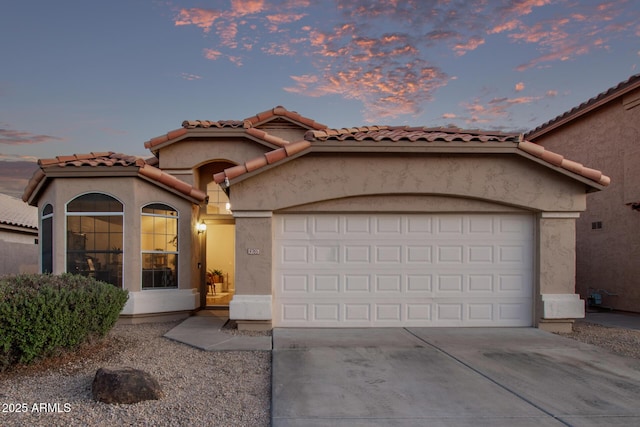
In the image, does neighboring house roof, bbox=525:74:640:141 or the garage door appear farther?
neighboring house roof, bbox=525:74:640:141

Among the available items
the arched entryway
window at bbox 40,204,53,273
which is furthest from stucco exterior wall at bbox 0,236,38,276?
window at bbox 40,204,53,273

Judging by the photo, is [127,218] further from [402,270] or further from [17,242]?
[17,242]

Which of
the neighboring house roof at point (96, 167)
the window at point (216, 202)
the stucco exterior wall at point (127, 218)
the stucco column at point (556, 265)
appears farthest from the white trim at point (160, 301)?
the stucco column at point (556, 265)

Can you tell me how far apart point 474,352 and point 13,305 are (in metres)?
6.81

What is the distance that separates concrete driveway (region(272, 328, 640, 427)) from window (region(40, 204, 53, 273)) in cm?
583

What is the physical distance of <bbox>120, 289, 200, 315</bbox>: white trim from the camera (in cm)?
959

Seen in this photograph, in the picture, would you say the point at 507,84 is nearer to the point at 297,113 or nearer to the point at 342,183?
the point at 297,113

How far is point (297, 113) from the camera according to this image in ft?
44.2

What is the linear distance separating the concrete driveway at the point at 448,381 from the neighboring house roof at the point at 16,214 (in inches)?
625

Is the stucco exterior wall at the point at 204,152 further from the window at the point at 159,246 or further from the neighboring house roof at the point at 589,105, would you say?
the neighboring house roof at the point at 589,105

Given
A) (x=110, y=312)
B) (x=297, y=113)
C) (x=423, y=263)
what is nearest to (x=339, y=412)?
(x=110, y=312)

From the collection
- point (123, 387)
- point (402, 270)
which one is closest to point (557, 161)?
point (402, 270)

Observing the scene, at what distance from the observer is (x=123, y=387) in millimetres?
4746

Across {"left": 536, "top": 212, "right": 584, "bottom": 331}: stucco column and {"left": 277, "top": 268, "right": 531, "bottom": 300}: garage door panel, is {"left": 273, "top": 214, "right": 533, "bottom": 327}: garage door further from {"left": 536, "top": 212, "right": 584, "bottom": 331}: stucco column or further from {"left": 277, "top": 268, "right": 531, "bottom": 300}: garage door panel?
{"left": 536, "top": 212, "right": 584, "bottom": 331}: stucco column
